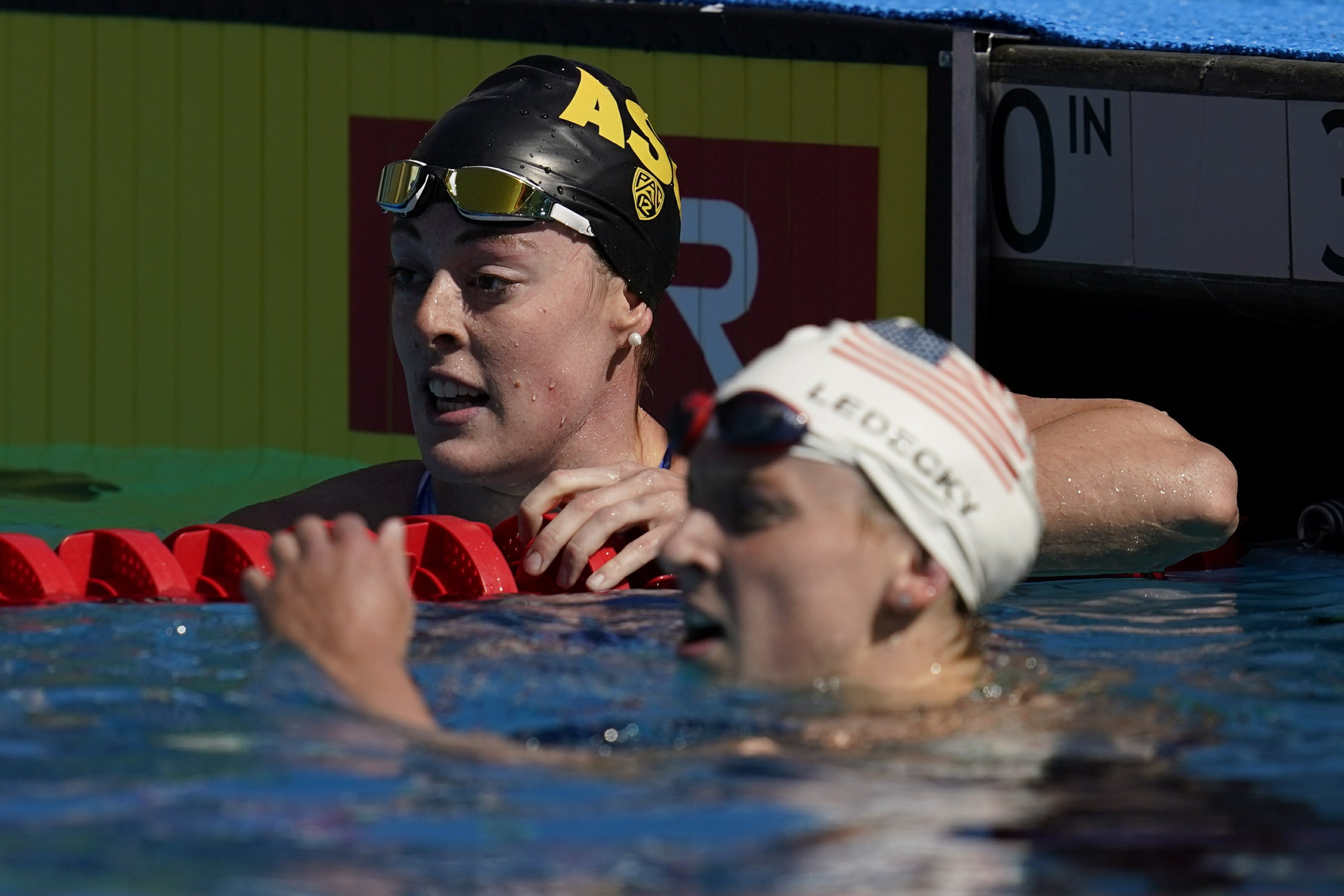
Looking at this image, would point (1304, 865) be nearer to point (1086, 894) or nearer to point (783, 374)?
point (1086, 894)

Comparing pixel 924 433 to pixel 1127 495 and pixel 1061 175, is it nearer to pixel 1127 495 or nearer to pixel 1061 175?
pixel 1127 495

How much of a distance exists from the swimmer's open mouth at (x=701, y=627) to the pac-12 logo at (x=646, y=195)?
1.58 metres

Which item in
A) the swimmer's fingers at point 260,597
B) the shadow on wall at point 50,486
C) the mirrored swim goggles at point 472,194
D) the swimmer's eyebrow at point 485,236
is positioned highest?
the mirrored swim goggles at point 472,194

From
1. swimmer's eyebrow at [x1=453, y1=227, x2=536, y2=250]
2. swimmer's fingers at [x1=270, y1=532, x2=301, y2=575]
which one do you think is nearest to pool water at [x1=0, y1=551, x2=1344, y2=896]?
swimmer's fingers at [x1=270, y1=532, x2=301, y2=575]

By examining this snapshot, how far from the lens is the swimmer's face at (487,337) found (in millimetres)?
3625

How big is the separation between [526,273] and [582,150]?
1.00 ft

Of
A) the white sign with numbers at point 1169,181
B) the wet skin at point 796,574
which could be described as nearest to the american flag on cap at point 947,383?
the wet skin at point 796,574

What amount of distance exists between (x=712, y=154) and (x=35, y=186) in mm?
2273

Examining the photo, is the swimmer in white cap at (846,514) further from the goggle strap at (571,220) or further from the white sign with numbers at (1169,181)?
the white sign with numbers at (1169,181)

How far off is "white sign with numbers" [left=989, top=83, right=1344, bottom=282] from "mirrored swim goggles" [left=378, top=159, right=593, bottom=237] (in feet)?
7.02

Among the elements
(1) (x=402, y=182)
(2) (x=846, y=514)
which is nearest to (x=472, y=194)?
(1) (x=402, y=182)

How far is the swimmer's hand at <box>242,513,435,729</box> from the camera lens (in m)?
2.26

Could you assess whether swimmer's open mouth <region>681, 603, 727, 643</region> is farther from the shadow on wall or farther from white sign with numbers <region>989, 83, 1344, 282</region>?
the shadow on wall

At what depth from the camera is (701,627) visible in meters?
2.40
